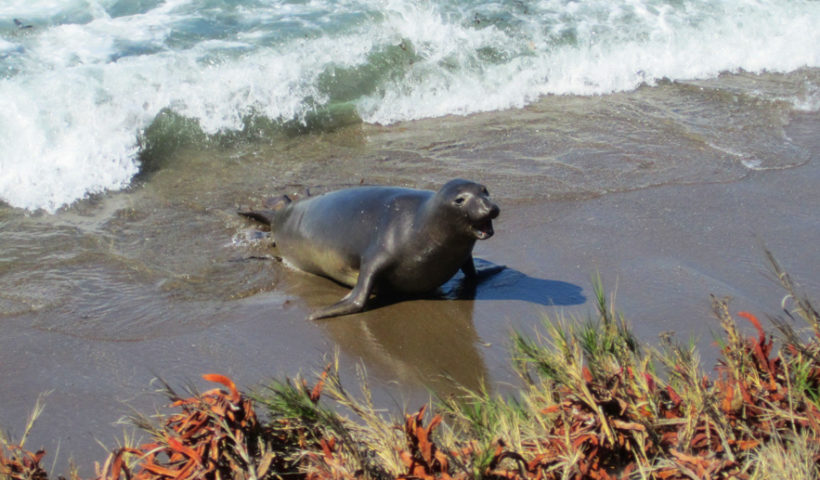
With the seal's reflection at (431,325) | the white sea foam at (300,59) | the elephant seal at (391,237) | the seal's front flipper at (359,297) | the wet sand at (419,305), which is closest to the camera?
the wet sand at (419,305)

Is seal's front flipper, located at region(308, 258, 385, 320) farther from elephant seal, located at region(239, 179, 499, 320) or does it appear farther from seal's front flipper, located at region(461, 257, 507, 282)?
seal's front flipper, located at region(461, 257, 507, 282)

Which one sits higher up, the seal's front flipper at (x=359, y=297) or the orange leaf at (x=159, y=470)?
the orange leaf at (x=159, y=470)

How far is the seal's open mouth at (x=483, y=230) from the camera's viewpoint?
16.0 feet

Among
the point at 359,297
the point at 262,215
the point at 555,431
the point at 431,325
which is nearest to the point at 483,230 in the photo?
the point at 431,325

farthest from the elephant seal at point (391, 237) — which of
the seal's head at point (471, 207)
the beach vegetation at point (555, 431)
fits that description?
the beach vegetation at point (555, 431)

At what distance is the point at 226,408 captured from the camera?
2.47 m

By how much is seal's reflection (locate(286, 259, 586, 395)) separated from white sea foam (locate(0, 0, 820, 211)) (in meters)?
3.44

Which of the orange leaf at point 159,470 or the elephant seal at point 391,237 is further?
the elephant seal at point 391,237

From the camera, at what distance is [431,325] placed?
4.92m

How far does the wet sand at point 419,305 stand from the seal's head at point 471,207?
51cm

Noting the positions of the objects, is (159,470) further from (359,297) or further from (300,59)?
(300,59)

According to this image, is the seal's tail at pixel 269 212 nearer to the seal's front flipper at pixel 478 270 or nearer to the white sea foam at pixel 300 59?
the white sea foam at pixel 300 59

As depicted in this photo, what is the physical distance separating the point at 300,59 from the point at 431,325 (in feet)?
21.4

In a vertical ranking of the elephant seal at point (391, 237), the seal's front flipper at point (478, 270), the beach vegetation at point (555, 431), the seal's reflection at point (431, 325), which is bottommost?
the seal's reflection at point (431, 325)
